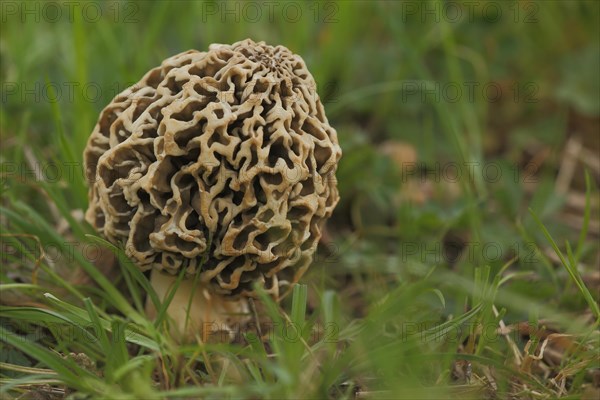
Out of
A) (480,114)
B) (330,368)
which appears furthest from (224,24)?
(330,368)

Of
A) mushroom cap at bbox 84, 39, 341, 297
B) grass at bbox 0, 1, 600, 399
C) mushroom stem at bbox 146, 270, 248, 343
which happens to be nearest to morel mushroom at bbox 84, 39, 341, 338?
mushroom cap at bbox 84, 39, 341, 297

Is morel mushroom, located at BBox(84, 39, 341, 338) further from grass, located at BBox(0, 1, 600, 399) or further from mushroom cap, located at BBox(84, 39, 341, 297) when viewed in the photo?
grass, located at BBox(0, 1, 600, 399)

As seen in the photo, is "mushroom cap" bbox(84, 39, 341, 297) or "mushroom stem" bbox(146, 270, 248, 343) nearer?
"mushroom cap" bbox(84, 39, 341, 297)

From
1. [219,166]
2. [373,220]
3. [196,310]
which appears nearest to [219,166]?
[219,166]

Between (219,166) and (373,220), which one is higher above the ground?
(219,166)

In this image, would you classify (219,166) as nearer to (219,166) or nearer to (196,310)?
(219,166)

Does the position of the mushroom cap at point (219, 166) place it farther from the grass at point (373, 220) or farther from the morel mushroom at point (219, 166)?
the grass at point (373, 220)
